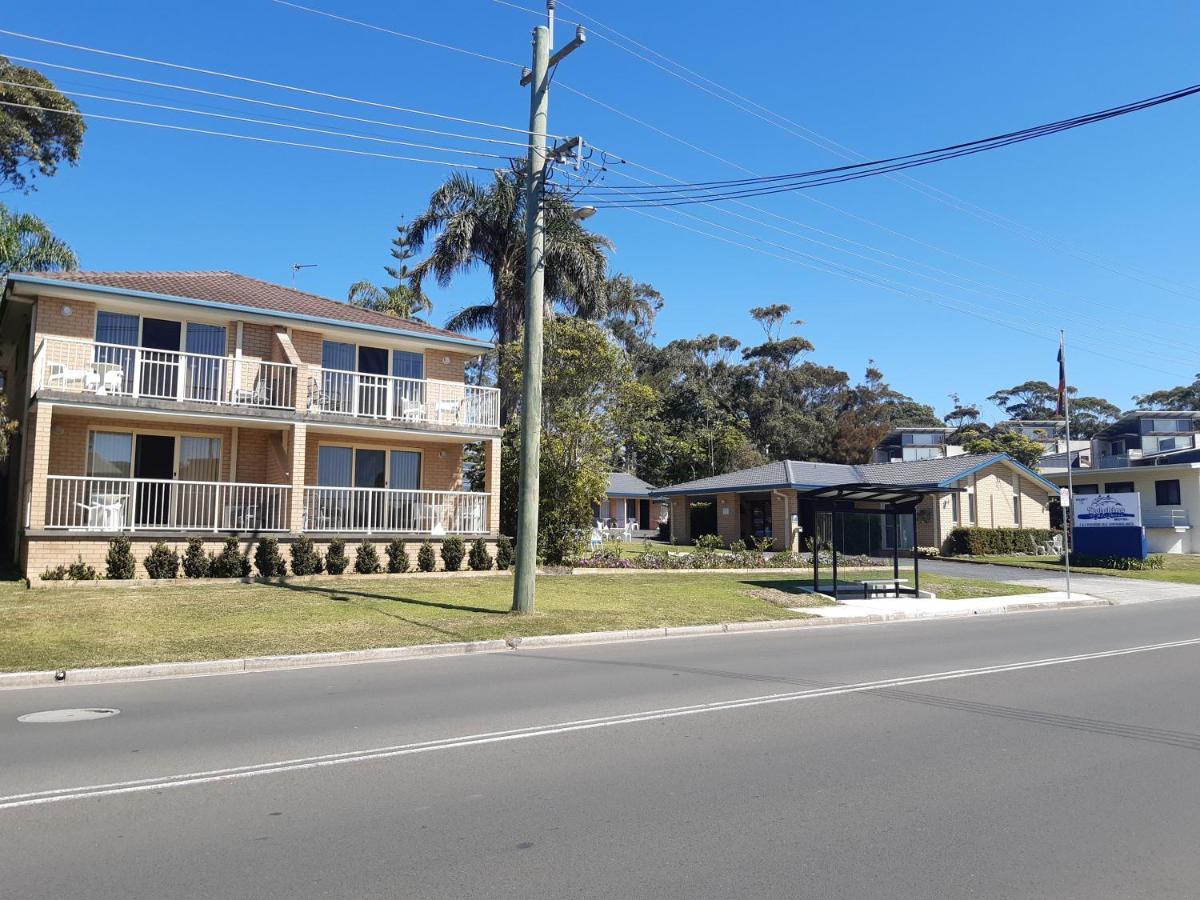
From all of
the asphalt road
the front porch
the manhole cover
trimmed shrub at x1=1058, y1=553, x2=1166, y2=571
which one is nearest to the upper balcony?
the front porch

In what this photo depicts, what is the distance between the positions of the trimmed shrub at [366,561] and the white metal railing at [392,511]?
3.74 feet

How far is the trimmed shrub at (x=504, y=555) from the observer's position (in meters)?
23.1

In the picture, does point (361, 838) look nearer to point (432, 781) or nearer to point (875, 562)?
point (432, 781)

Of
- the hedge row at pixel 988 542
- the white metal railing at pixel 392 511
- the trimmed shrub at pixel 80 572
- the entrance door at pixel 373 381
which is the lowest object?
the trimmed shrub at pixel 80 572

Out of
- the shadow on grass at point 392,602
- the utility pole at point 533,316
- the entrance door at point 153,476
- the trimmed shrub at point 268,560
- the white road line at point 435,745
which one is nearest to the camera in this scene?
the white road line at point 435,745

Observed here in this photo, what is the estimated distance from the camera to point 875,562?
3294 cm

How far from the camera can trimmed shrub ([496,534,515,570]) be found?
75.8ft

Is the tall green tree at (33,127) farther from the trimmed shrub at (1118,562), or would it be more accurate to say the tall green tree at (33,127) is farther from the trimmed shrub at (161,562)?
the trimmed shrub at (1118,562)

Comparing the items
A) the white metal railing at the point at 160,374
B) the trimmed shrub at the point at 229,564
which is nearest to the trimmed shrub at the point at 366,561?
the trimmed shrub at the point at 229,564

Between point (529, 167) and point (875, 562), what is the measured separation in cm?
2196

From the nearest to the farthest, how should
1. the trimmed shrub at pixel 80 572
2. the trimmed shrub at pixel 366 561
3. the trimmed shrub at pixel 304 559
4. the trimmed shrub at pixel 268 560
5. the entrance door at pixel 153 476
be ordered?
the trimmed shrub at pixel 80 572, the trimmed shrub at pixel 268 560, the trimmed shrub at pixel 304 559, the entrance door at pixel 153 476, the trimmed shrub at pixel 366 561

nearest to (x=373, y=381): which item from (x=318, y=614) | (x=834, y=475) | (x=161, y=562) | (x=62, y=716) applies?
(x=161, y=562)

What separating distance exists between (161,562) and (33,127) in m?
19.9

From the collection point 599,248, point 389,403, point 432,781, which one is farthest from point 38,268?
point 432,781
